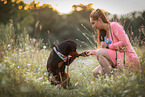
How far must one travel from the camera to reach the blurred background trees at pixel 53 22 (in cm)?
873

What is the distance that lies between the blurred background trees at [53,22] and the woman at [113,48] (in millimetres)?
4388

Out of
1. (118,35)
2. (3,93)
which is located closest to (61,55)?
(118,35)

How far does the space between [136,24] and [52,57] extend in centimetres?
723

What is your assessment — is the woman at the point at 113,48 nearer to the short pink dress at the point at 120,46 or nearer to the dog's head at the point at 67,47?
the short pink dress at the point at 120,46

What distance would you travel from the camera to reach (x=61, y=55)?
115 inches

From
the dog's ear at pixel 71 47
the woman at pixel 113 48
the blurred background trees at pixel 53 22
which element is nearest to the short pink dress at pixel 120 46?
the woman at pixel 113 48

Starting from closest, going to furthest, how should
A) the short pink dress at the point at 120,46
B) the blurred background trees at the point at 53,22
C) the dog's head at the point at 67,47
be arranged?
the short pink dress at the point at 120,46 → the dog's head at the point at 67,47 → the blurred background trees at the point at 53,22

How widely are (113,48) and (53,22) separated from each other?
14.2 meters

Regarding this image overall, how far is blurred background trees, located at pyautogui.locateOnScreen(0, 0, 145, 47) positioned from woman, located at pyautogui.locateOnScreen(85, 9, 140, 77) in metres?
4.39

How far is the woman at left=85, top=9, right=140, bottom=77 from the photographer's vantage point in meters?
2.84

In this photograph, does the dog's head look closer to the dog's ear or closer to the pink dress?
the dog's ear

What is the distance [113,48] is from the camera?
295 centimetres

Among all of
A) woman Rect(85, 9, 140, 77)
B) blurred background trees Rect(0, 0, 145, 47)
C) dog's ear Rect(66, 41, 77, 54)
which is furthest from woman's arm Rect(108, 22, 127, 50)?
blurred background trees Rect(0, 0, 145, 47)

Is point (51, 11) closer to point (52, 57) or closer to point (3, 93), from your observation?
point (52, 57)
